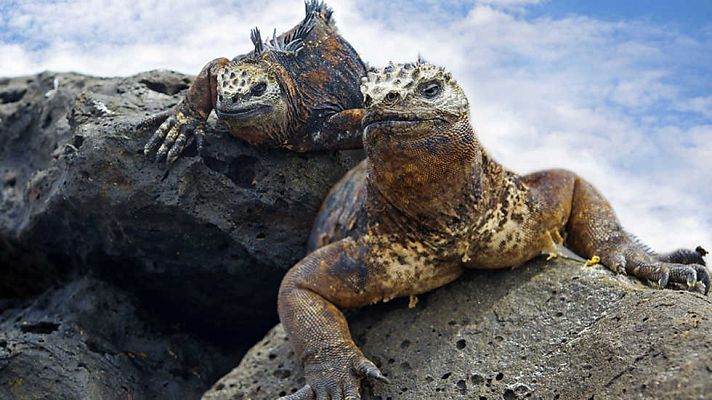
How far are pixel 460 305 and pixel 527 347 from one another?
0.52 metres

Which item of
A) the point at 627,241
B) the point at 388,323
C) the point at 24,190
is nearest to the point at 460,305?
the point at 388,323

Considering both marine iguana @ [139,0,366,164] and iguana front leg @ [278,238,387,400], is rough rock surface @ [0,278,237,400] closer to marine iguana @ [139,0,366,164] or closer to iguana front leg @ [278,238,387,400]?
marine iguana @ [139,0,366,164]

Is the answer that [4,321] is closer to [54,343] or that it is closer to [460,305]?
[54,343]

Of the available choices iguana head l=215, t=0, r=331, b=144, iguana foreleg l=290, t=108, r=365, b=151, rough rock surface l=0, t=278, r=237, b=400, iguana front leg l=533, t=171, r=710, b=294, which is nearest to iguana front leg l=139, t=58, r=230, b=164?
iguana head l=215, t=0, r=331, b=144

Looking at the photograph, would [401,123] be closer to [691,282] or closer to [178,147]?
[691,282]

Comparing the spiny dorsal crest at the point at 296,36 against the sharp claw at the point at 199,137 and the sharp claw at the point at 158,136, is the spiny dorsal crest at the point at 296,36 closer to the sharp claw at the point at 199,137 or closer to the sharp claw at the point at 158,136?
the sharp claw at the point at 199,137

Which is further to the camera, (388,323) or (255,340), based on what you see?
(255,340)

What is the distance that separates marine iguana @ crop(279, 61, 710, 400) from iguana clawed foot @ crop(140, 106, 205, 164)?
116 cm

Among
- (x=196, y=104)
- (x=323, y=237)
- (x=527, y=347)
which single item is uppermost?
(x=196, y=104)

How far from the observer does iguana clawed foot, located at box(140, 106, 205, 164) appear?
4.97 metres

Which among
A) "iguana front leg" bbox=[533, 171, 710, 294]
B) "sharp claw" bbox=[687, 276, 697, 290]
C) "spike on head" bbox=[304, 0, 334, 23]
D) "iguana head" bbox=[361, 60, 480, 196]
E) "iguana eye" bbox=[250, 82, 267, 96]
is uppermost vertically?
"spike on head" bbox=[304, 0, 334, 23]

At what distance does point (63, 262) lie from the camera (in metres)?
5.67

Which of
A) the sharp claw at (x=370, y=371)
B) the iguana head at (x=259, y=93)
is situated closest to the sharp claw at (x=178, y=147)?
the iguana head at (x=259, y=93)

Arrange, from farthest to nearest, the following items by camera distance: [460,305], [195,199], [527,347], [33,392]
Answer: [195,199]
[33,392]
[460,305]
[527,347]
